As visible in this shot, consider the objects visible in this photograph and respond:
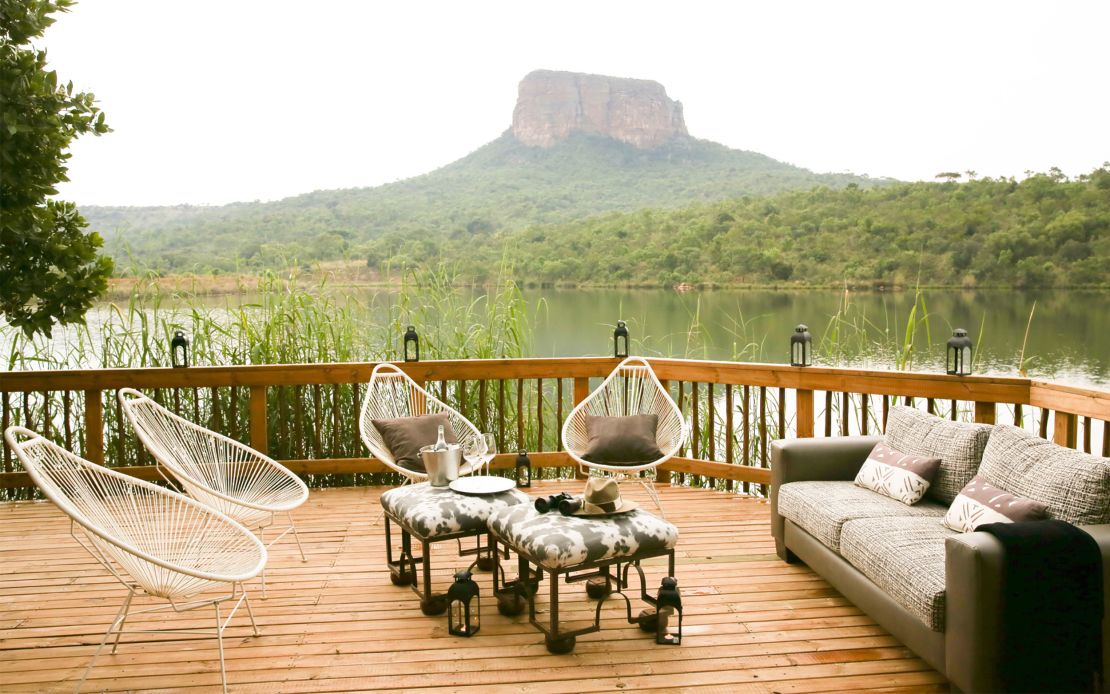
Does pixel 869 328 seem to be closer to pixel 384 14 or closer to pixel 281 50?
pixel 384 14

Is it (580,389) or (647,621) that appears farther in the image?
(580,389)

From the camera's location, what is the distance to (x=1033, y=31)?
36.6 feet

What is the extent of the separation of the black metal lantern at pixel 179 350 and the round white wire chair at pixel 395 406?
4.00ft

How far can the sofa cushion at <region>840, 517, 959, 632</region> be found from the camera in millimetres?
2520

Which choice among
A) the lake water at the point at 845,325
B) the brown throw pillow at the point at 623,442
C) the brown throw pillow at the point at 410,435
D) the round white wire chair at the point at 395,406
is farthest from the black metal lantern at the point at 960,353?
the brown throw pillow at the point at 410,435

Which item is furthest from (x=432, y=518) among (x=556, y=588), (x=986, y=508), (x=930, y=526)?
(x=986, y=508)

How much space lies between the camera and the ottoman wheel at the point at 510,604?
324 centimetres

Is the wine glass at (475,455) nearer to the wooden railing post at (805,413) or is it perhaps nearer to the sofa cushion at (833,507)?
→ the sofa cushion at (833,507)

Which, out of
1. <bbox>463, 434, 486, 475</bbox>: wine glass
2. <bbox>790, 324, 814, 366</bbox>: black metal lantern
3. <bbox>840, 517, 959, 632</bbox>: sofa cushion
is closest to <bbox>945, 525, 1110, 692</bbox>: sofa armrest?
<bbox>840, 517, 959, 632</bbox>: sofa cushion

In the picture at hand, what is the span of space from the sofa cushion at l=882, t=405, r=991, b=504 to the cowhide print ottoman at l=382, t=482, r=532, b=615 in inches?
69.9

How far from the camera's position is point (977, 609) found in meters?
2.29

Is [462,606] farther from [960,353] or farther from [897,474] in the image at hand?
[960,353]

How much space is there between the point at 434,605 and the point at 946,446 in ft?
7.57

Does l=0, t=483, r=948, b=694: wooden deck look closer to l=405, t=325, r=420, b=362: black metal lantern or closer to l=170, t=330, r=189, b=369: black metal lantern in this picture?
l=170, t=330, r=189, b=369: black metal lantern
